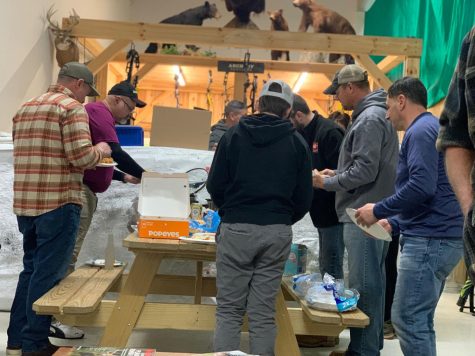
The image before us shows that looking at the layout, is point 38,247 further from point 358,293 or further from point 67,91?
point 358,293

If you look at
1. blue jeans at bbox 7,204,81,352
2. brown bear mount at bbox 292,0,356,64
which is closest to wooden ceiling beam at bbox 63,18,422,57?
blue jeans at bbox 7,204,81,352

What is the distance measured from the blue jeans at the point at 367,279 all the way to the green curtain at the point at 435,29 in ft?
10.6

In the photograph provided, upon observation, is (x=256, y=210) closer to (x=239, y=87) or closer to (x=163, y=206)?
(x=163, y=206)

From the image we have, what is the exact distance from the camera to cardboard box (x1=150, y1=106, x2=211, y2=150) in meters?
4.68

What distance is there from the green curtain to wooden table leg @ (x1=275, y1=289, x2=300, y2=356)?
3625mm

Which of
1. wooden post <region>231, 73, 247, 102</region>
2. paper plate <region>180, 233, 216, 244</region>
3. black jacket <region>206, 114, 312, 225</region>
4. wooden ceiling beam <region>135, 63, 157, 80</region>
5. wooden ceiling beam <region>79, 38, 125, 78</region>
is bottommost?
paper plate <region>180, 233, 216, 244</region>

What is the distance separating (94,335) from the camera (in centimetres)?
369

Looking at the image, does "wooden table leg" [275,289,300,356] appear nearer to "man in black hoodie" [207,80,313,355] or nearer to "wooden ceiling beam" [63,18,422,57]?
"man in black hoodie" [207,80,313,355]

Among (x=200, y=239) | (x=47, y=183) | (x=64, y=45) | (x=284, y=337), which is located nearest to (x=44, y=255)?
(x=47, y=183)

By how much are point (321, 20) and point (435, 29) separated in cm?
330

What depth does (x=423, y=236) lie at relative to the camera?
2342 mm

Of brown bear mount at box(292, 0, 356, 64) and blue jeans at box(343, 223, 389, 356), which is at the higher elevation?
brown bear mount at box(292, 0, 356, 64)

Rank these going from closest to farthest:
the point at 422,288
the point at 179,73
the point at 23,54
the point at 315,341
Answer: the point at 422,288 → the point at 315,341 → the point at 23,54 → the point at 179,73

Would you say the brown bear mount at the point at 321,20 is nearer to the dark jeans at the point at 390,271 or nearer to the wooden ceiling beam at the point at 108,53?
the wooden ceiling beam at the point at 108,53
